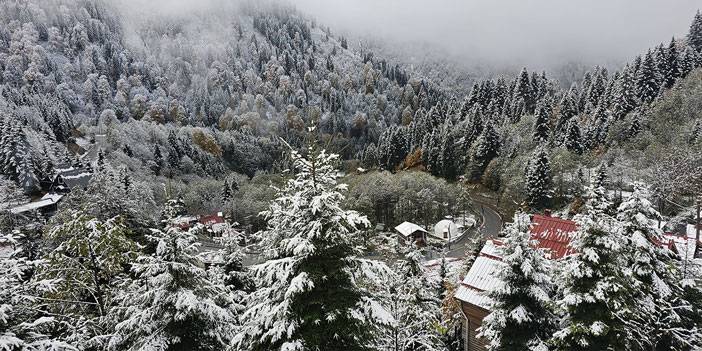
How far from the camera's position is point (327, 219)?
8.30 meters

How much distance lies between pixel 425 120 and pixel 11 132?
87962 mm

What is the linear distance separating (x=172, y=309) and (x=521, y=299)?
11.2 meters

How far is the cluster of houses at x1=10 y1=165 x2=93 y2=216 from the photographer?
190 ft

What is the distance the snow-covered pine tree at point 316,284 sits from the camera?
7.91 meters

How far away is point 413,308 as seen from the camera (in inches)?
704

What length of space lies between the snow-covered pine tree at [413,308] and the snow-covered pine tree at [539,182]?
121ft

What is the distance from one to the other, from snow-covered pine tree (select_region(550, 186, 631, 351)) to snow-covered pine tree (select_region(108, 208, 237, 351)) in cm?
1010

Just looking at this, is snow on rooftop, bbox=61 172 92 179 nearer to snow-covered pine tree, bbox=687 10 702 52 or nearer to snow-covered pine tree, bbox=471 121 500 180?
snow-covered pine tree, bbox=471 121 500 180

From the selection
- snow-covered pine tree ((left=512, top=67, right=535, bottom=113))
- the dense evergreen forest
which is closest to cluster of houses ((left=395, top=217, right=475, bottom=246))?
the dense evergreen forest

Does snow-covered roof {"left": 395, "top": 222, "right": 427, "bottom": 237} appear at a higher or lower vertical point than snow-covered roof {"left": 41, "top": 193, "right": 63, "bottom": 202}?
higher

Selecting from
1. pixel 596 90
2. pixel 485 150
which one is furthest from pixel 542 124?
pixel 596 90

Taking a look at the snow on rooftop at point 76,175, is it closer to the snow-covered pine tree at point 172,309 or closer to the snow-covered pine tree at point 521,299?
the snow-covered pine tree at point 172,309

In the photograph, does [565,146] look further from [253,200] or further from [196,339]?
[196,339]

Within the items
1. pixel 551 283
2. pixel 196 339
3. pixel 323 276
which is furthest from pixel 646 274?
pixel 196 339
